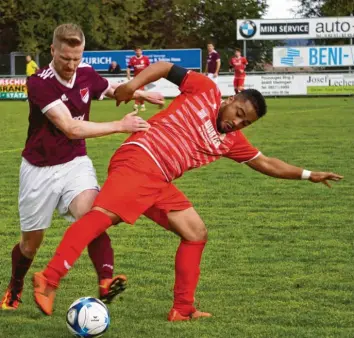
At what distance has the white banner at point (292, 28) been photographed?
1748 inches

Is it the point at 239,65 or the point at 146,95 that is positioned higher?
the point at 146,95

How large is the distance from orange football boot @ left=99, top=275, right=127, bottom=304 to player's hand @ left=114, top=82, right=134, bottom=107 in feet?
3.56

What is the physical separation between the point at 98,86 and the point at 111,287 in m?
1.28

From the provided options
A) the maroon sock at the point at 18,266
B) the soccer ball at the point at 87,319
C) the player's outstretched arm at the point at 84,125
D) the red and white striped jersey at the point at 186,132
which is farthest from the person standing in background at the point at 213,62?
the soccer ball at the point at 87,319

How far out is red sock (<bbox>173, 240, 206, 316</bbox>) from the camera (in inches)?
230

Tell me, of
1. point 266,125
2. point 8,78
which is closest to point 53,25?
point 8,78

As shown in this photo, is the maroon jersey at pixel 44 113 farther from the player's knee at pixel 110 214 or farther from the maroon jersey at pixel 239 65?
the maroon jersey at pixel 239 65

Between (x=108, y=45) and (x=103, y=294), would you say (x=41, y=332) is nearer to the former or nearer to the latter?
(x=103, y=294)

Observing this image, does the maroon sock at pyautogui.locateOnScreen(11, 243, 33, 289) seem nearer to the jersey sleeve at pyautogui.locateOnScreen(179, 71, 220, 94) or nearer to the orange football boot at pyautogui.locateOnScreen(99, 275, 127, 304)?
the orange football boot at pyautogui.locateOnScreen(99, 275, 127, 304)

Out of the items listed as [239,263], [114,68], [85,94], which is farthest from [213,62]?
[85,94]

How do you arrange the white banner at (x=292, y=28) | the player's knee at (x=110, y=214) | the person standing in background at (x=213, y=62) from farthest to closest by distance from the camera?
the white banner at (x=292, y=28), the person standing in background at (x=213, y=62), the player's knee at (x=110, y=214)

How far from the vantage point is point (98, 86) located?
19.9 feet

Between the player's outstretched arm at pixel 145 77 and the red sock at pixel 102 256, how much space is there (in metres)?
0.85

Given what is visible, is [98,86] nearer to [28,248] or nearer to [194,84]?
[194,84]
